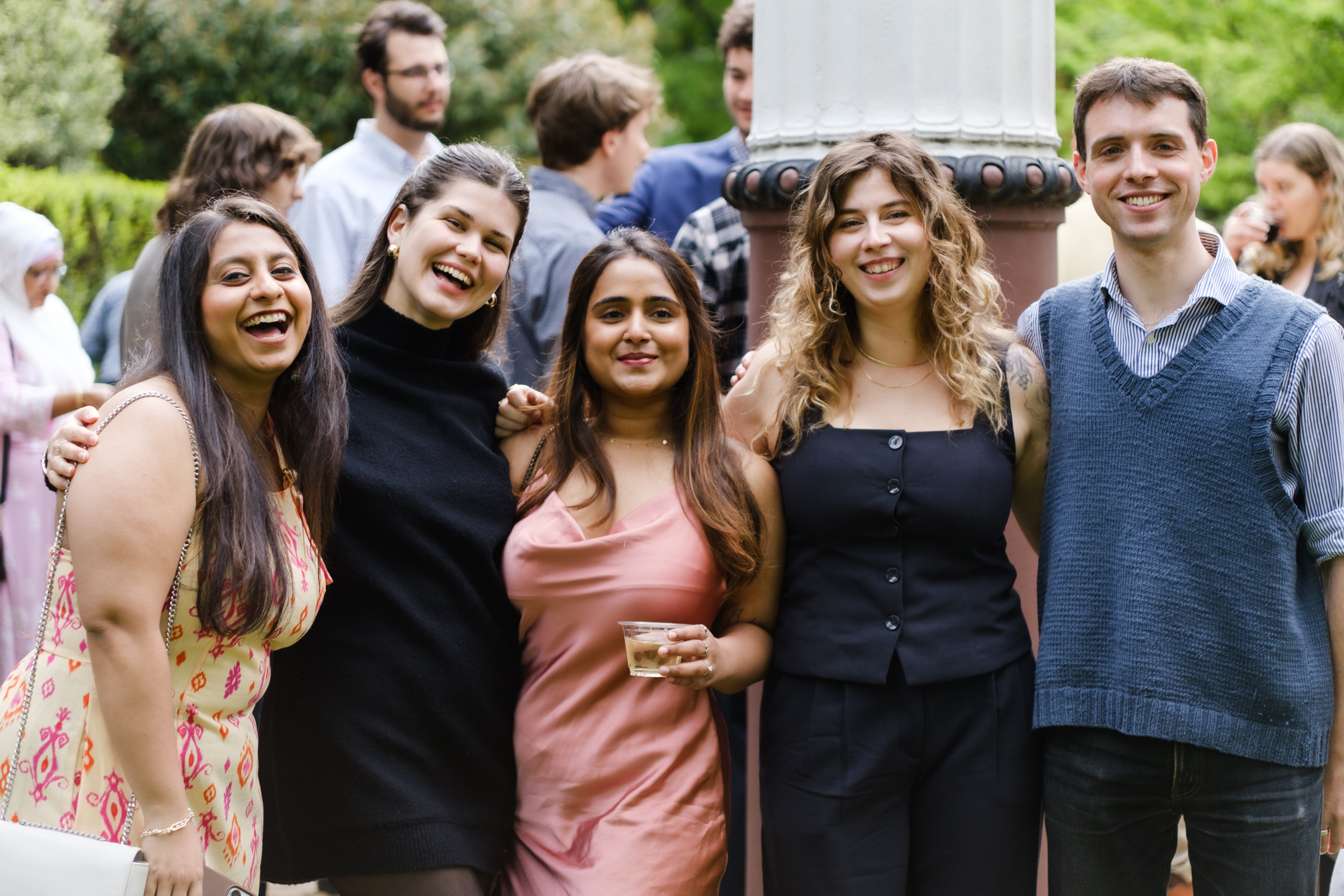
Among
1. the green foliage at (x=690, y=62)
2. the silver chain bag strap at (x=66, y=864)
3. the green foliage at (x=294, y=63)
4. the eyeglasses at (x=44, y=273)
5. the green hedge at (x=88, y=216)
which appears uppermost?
the green foliage at (x=690, y=62)

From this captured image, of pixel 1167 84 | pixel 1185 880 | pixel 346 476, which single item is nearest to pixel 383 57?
pixel 346 476

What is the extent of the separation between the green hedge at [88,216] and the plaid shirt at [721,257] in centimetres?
360

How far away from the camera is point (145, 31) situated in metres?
12.3

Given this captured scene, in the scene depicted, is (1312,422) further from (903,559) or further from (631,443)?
(631,443)

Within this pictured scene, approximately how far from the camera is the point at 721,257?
4.54 m

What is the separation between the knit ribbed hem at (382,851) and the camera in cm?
271

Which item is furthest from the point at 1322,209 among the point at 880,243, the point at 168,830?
the point at 168,830

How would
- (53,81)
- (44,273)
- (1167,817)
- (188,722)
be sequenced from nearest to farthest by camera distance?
(188,722)
(1167,817)
(44,273)
(53,81)

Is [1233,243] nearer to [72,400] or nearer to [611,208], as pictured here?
[611,208]

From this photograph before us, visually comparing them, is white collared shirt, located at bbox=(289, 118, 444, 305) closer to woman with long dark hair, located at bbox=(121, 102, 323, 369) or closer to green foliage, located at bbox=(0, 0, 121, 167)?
woman with long dark hair, located at bbox=(121, 102, 323, 369)

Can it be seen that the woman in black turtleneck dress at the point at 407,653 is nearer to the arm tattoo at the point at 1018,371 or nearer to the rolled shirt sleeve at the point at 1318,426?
the arm tattoo at the point at 1018,371

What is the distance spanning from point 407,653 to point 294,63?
1187 cm

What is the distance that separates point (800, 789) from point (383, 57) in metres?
3.95

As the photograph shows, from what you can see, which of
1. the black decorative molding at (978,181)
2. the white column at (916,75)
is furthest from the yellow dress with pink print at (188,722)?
the white column at (916,75)
